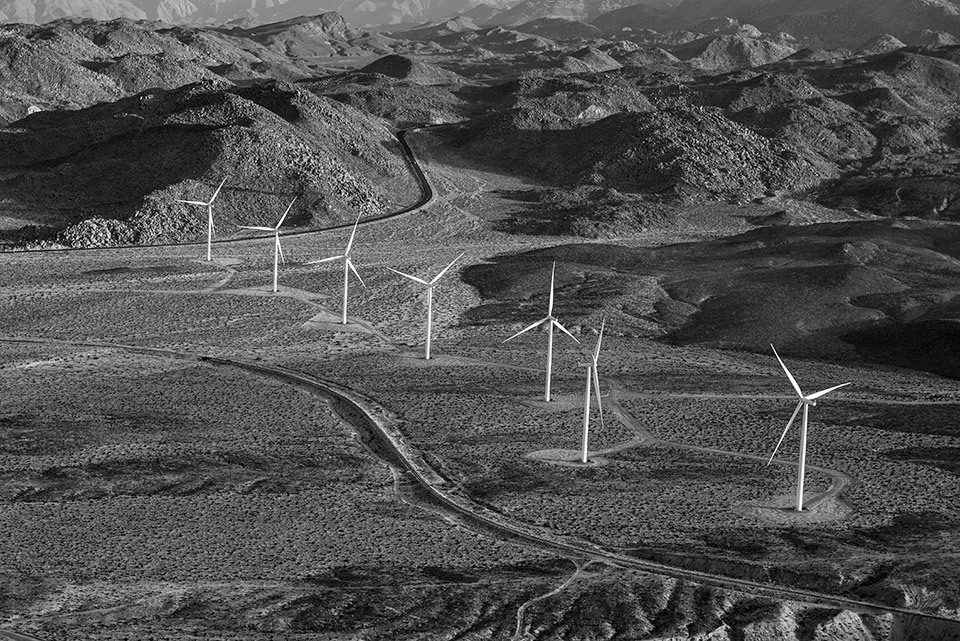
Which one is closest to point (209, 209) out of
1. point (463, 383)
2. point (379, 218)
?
point (379, 218)

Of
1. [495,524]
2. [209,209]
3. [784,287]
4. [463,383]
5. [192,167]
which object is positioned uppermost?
[192,167]

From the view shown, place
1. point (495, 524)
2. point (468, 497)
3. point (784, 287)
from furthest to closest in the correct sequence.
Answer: point (784, 287), point (468, 497), point (495, 524)

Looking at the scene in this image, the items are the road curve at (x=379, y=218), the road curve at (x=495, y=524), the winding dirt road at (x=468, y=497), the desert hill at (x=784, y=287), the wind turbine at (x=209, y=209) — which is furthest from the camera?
the road curve at (x=379, y=218)

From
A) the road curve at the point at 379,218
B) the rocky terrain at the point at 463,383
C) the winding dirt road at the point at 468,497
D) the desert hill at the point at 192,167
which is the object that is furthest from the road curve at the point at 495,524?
the desert hill at the point at 192,167

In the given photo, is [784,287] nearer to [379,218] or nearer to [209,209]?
[209,209]

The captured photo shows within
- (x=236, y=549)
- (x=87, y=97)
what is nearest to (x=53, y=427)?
(x=236, y=549)

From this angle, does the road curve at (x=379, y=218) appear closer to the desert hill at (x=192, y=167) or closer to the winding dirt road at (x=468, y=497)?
the desert hill at (x=192, y=167)
